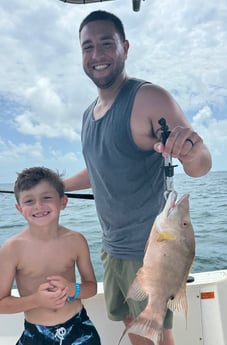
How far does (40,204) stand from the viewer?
55.0 inches

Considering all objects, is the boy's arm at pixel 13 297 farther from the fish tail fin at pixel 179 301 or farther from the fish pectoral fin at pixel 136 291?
the fish tail fin at pixel 179 301

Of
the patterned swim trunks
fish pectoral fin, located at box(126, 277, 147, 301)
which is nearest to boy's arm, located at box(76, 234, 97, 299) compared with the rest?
the patterned swim trunks

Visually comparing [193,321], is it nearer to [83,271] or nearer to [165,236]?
[83,271]

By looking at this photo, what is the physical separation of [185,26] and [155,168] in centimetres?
453

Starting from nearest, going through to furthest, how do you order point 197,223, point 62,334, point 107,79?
point 62,334 → point 107,79 → point 197,223

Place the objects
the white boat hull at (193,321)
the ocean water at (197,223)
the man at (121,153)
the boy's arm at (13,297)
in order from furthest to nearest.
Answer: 1. the ocean water at (197,223)
2. the white boat hull at (193,321)
3. the man at (121,153)
4. the boy's arm at (13,297)

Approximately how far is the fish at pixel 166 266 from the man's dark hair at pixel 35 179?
1.72 feet

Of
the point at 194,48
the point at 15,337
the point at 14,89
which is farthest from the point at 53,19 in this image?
the point at 15,337

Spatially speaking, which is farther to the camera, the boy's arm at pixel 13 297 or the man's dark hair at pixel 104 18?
the man's dark hair at pixel 104 18

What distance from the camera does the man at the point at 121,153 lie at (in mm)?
1393

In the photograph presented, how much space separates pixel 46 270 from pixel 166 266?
553mm

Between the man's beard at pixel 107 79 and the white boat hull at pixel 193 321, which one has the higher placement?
the man's beard at pixel 107 79

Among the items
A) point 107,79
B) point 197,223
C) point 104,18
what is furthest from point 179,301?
point 197,223

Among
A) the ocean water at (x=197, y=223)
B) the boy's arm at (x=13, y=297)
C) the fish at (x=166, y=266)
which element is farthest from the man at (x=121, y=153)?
the ocean water at (x=197, y=223)
